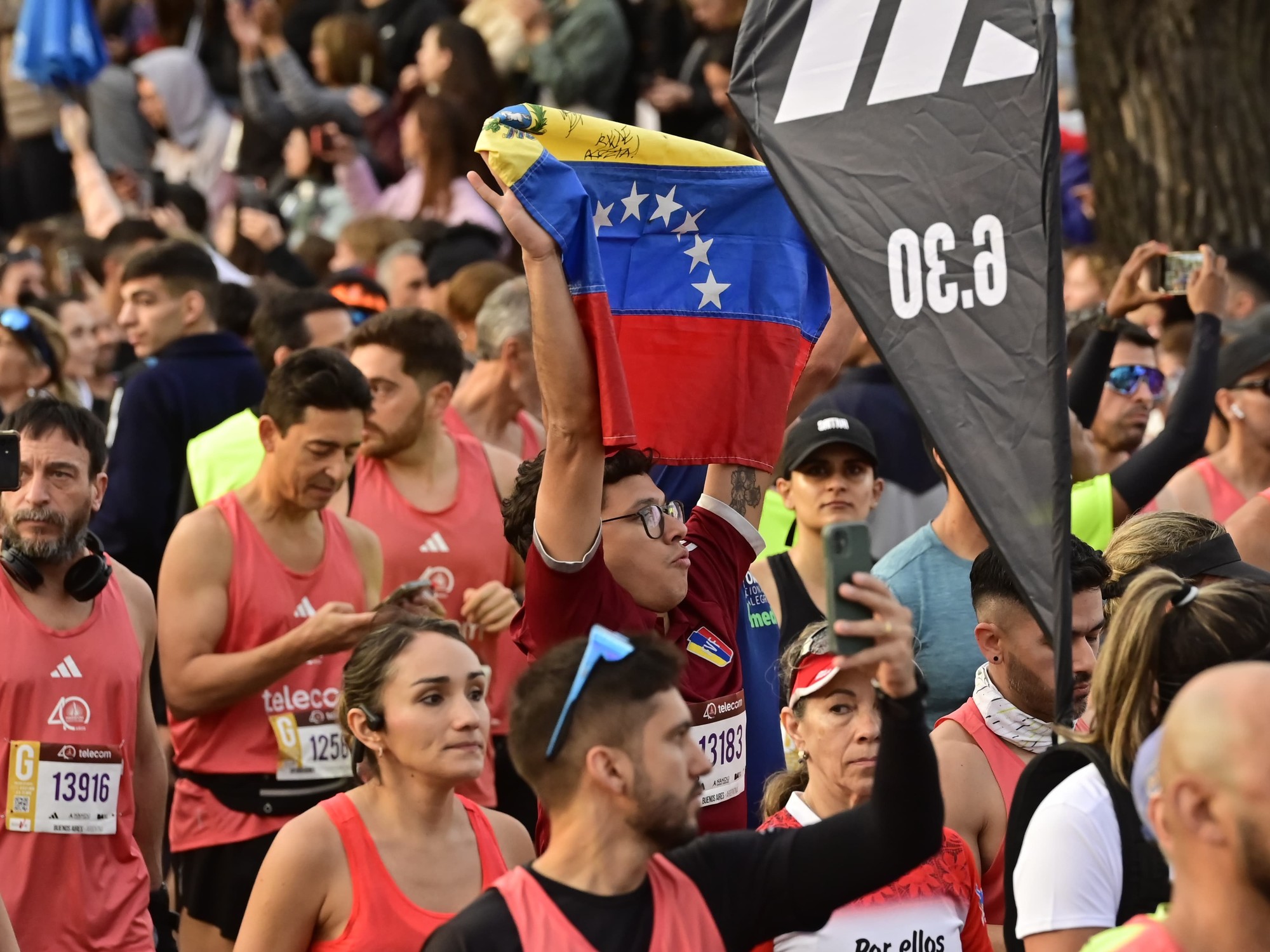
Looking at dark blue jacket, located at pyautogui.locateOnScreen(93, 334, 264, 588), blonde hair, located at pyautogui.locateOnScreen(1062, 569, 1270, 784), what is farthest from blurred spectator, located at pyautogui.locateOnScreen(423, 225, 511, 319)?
blonde hair, located at pyautogui.locateOnScreen(1062, 569, 1270, 784)

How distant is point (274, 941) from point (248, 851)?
1536 millimetres

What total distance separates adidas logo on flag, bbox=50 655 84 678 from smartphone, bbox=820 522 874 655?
269cm

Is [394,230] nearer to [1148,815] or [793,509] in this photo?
[793,509]

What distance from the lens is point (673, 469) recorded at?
4926mm

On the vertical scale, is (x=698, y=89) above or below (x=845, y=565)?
above

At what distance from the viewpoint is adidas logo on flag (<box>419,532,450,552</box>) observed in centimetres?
600

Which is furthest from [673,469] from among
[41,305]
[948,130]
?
[41,305]

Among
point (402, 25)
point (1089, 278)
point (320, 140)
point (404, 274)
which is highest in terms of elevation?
Result: point (402, 25)

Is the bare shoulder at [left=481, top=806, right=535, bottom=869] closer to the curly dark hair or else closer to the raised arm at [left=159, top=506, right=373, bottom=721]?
the curly dark hair

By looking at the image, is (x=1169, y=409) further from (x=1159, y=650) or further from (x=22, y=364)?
(x=22, y=364)

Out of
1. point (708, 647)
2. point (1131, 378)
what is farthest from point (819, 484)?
point (708, 647)

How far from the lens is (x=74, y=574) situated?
4934 millimetres

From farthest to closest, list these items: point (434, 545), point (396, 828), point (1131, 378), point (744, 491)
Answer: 1. point (1131, 378)
2. point (434, 545)
3. point (744, 491)
4. point (396, 828)

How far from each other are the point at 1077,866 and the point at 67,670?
9.20 feet
